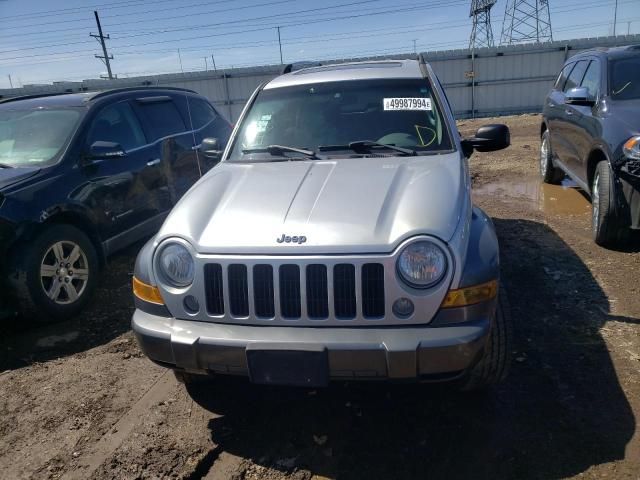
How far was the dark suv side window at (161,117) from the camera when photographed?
5566mm

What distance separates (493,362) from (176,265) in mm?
1704

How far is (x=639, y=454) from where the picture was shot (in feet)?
7.83

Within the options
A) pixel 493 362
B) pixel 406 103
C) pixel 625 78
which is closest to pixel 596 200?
pixel 625 78

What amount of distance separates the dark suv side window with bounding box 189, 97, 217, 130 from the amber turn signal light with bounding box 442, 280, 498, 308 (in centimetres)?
471

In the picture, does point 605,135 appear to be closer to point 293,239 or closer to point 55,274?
point 293,239

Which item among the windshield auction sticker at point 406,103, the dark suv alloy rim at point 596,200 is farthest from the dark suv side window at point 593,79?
the windshield auction sticker at point 406,103

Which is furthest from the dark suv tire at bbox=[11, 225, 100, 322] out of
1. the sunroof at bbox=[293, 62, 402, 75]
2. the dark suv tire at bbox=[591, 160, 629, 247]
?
the dark suv tire at bbox=[591, 160, 629, 247]

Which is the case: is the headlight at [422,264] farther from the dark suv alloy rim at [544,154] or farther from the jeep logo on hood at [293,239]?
the dark suv alloy rim at [544,154]

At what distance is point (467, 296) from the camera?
7.64ft

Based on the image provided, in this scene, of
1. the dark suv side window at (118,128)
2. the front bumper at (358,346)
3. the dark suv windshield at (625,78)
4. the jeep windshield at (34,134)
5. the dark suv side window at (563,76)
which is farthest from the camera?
the dark suv side window at (563,76)

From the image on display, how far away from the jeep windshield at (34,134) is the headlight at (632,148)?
495cm

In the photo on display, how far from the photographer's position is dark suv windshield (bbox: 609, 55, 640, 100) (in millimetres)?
5195

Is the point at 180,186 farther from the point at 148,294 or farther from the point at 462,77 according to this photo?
the point at 462,77

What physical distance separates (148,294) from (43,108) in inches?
129
